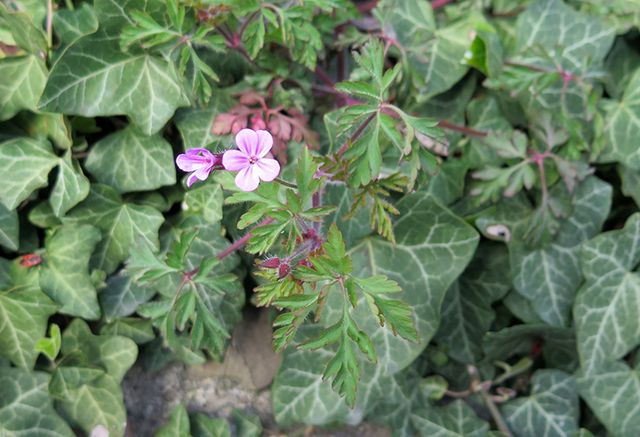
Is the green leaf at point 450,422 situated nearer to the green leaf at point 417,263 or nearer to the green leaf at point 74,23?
the green leaf at point 417,263

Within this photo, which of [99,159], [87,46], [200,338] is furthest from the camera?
[99,159]

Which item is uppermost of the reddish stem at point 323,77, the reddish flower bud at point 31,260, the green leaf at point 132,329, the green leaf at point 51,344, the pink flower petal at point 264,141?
the pink flower petal at point 264,141

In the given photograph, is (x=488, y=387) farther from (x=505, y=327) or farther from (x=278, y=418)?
(x=278, y=418)

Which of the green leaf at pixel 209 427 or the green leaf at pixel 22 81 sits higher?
the green leaf at pixel 22 81

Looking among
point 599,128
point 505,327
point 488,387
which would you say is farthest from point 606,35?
point 488,387

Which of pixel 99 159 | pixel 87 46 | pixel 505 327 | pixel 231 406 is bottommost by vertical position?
pixel 231 406

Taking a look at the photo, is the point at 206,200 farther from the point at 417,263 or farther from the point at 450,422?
the point at 450,422

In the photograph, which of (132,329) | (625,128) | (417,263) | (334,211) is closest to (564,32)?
(625,128)

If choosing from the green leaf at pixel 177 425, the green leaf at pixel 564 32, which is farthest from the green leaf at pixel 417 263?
the green leaf at pixel 564 32
